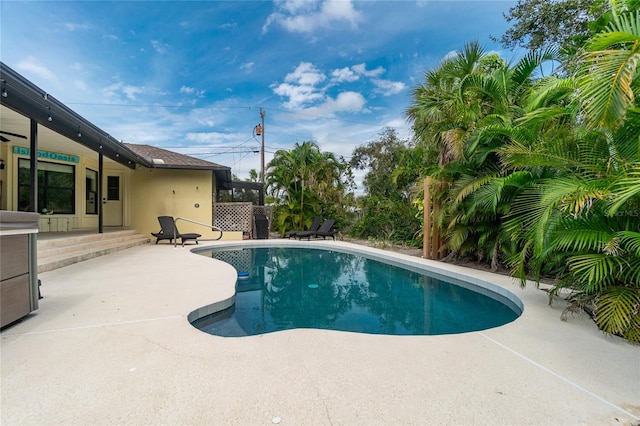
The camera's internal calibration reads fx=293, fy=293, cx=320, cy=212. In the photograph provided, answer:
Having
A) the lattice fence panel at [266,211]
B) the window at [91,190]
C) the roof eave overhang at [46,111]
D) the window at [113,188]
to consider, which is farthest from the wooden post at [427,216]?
the window at [113,188]

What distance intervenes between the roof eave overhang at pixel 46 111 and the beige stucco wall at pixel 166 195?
4882 mm

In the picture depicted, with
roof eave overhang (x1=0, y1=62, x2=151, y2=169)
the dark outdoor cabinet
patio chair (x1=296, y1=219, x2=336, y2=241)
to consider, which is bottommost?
patio chair (x1=296, y1=219, x2=336, y2=241)

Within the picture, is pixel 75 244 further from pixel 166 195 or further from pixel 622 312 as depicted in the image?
pixel 622 312

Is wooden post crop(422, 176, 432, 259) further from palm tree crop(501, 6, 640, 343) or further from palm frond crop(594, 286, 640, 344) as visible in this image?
palm frond crop(594, 286, 640, 344)

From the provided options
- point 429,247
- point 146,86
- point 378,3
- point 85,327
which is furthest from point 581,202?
point 146,86

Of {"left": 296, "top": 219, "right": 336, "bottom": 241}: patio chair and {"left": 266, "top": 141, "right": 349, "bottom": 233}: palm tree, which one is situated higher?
{"left": 266, "top": 141, "right": 349, "bottom": 233}: palm tree

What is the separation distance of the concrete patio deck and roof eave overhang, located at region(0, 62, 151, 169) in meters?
3.93

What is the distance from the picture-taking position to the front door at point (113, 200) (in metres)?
14.1

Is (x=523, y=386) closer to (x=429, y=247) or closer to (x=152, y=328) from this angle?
(x=152, y=328)

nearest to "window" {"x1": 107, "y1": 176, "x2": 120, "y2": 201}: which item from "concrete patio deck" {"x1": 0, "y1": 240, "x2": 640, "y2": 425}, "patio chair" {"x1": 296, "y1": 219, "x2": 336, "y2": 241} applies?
"patio chair" {"x1": 296, "y1": 219, "x2": 336, "y2": 241}

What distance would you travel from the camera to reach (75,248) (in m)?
7.98

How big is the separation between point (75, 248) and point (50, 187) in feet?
17.0

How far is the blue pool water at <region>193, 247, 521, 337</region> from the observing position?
4.36 m

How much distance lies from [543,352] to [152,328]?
4.09 meters
